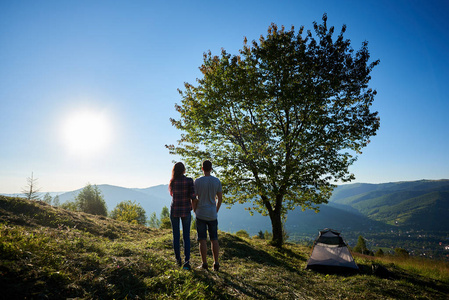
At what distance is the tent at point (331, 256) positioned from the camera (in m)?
9.85

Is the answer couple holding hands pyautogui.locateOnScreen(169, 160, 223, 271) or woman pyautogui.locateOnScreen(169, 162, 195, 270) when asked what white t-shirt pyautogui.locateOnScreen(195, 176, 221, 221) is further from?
woman pyautogui.locateOnScreen(169, 162, 195, 270)

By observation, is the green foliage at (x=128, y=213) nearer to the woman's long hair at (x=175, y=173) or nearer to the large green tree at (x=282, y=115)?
the large green tree at (x=282, y=115)

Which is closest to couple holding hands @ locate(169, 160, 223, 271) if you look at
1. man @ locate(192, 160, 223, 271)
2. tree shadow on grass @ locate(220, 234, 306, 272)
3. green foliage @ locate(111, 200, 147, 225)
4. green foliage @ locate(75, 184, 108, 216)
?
man @ locate(192, 160, 223, 271)

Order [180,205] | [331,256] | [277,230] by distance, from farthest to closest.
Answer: [277,230]
[331,256]
[180,205]

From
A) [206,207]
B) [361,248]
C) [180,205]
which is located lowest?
[361,248]

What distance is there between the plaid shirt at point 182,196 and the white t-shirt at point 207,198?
0.27 meters

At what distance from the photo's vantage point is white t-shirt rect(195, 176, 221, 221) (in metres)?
6.32

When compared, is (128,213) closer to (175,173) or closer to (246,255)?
(246,255)

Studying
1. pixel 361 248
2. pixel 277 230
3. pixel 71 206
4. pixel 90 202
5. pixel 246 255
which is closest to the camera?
pixel 246 255

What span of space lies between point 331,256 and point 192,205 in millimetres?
8266

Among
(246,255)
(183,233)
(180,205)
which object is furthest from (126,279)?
(246,255)

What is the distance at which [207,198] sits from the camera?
20.9ft

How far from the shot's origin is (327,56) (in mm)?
13102

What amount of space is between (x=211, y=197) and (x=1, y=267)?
4427 millimetres
